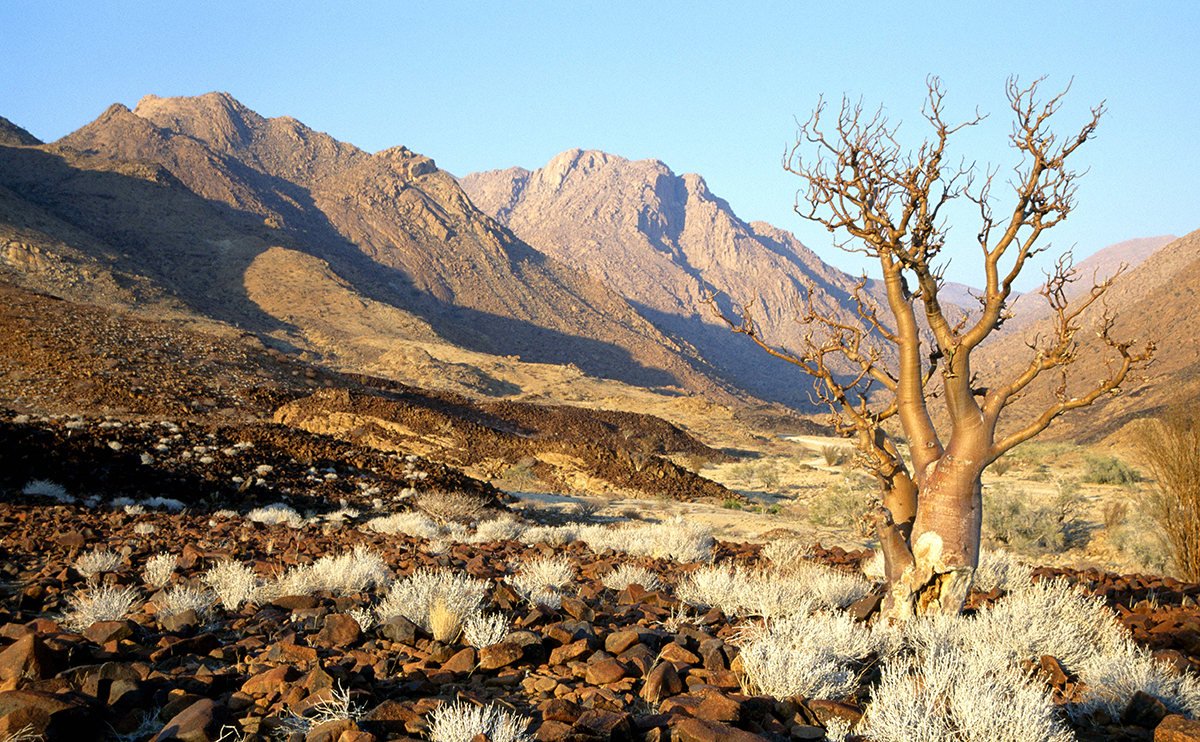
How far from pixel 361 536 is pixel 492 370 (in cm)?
3964

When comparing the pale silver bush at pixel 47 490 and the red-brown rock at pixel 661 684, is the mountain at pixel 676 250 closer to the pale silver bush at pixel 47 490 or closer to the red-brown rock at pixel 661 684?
the pale silver bush at pixel 47 490

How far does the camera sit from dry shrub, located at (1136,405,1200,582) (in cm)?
757

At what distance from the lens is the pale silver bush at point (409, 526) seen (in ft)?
30.1

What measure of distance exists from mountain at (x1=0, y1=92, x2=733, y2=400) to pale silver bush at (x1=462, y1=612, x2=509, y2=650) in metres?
39.8

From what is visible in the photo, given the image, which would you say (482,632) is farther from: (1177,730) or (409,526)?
(409,526)

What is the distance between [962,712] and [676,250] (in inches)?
5551

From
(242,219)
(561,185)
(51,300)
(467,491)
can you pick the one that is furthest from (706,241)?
(467,491)

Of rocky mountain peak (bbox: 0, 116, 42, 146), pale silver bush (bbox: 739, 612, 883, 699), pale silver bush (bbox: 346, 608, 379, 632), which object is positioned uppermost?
rocky mountain peak (bbox: 0, 116, 42, 146)

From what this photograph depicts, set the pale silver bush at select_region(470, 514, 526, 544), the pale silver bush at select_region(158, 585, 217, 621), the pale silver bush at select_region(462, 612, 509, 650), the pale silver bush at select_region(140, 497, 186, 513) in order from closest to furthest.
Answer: the pale silver bush at select_region(462, 612, 509, 650) < the pale silver bush at select_region(158, 585, 217, 621) < the pale silver bush at select_region(470, 514, 526, 544) < the pale silver bush at select_region(140, 497, 186, 513)

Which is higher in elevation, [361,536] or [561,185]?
[561,185]

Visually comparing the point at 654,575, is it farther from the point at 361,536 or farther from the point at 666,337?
the point at 666,337

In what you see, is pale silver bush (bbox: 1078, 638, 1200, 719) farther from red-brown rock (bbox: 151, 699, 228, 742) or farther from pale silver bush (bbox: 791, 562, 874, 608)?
red-brown rock (bbox: 151, 699, 228, 742)

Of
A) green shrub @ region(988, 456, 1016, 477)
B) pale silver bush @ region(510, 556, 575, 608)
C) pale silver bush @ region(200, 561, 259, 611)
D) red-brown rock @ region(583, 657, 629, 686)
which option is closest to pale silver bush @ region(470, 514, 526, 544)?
pale silver bush @ region(510, 556, 575, 608)

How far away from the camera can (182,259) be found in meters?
58.4
